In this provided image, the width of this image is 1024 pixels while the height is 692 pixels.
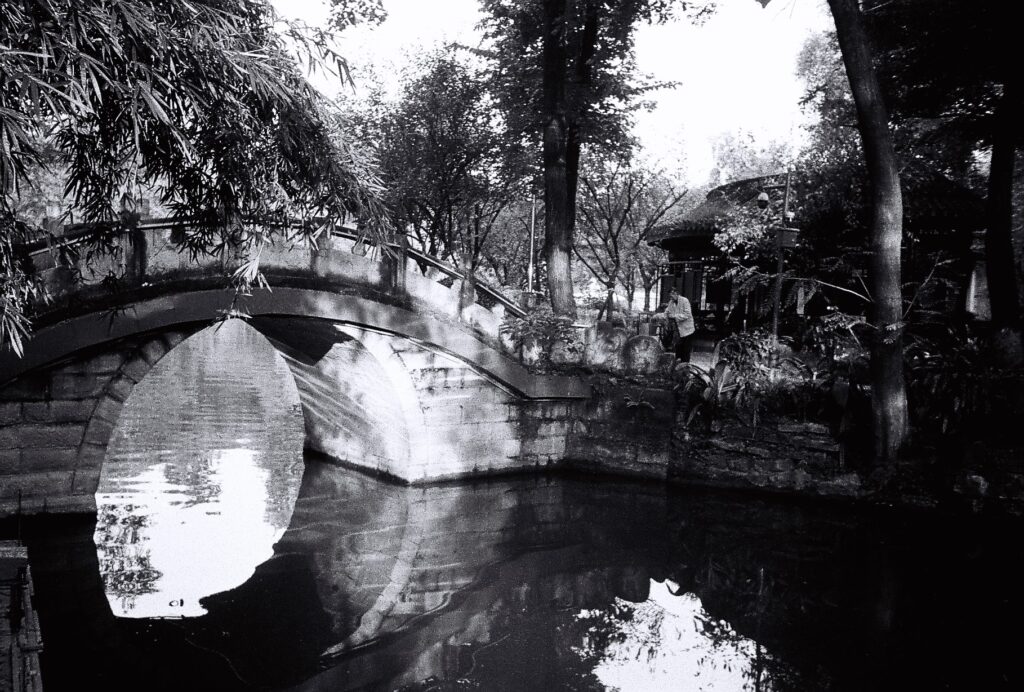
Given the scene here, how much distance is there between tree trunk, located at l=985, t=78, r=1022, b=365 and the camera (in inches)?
440

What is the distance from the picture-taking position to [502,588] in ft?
25.9

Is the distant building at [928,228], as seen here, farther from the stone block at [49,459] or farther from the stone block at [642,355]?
the stone block at [49,459]

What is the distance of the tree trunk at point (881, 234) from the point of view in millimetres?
10016

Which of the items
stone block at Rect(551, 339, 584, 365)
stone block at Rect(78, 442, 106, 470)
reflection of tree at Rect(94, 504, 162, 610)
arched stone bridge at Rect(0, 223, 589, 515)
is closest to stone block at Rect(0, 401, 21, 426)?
arched stone bridge at Rect(0, 223, 589, 515)

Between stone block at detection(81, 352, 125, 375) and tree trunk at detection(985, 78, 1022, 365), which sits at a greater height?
tree trunk at detection(985, 78, 1022, 365)

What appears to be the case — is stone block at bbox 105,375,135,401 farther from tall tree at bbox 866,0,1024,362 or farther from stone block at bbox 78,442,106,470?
tall tree at bbox 866,0,1024,362

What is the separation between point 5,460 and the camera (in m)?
8.40

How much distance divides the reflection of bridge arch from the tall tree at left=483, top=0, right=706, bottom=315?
8.59 feet

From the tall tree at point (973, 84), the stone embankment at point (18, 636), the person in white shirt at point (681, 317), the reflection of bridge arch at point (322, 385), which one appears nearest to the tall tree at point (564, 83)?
the person in white shirt at point (681, 317)

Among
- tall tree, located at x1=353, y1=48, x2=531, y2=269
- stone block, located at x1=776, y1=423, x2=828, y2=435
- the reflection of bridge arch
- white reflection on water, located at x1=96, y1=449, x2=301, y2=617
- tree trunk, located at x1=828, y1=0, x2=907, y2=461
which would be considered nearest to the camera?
white reflection on water, located at x1=96, y1=449, x2=301, y2=617

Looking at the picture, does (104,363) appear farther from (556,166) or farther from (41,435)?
(556,166)

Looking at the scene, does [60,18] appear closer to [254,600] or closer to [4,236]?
[4,236]

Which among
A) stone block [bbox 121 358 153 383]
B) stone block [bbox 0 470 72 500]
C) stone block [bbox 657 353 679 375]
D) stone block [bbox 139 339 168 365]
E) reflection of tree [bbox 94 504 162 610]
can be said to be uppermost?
stone block [bbox 657 353 679 375]

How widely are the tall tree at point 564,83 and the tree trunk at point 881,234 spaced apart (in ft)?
14.5
